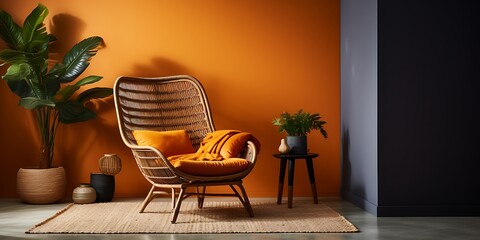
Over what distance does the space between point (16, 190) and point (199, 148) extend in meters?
1.83

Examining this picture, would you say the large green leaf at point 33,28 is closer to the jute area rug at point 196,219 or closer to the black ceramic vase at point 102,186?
the black ceramic vase at point 102,186

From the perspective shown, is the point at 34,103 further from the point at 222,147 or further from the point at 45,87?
the point at 222,147

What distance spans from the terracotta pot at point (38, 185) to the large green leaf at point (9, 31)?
1.04m

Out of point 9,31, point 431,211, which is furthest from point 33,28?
point 431,211

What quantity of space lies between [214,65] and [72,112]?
51.0 inches

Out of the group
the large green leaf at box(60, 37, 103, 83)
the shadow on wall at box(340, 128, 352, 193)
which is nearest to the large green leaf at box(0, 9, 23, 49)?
the large green leaf at box(60, 37, 103, 83)

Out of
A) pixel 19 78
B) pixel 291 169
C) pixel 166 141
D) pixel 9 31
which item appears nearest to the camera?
pixel 166 141

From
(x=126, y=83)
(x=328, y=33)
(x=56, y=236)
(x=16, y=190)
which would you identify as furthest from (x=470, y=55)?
(x=16, y=190)

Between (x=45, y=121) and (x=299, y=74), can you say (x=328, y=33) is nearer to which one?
(x=299, y=74)

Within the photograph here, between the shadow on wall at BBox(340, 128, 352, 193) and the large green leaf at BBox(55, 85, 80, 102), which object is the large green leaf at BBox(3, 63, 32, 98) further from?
the shadow on wall at BBox(340, 128, 352, 193)

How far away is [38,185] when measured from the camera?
5.57 meters

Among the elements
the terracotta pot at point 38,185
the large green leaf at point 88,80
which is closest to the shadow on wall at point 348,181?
the large green leaf at point 88,80

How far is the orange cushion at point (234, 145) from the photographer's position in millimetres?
4961

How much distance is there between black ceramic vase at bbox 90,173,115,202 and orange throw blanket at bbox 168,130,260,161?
91cm
